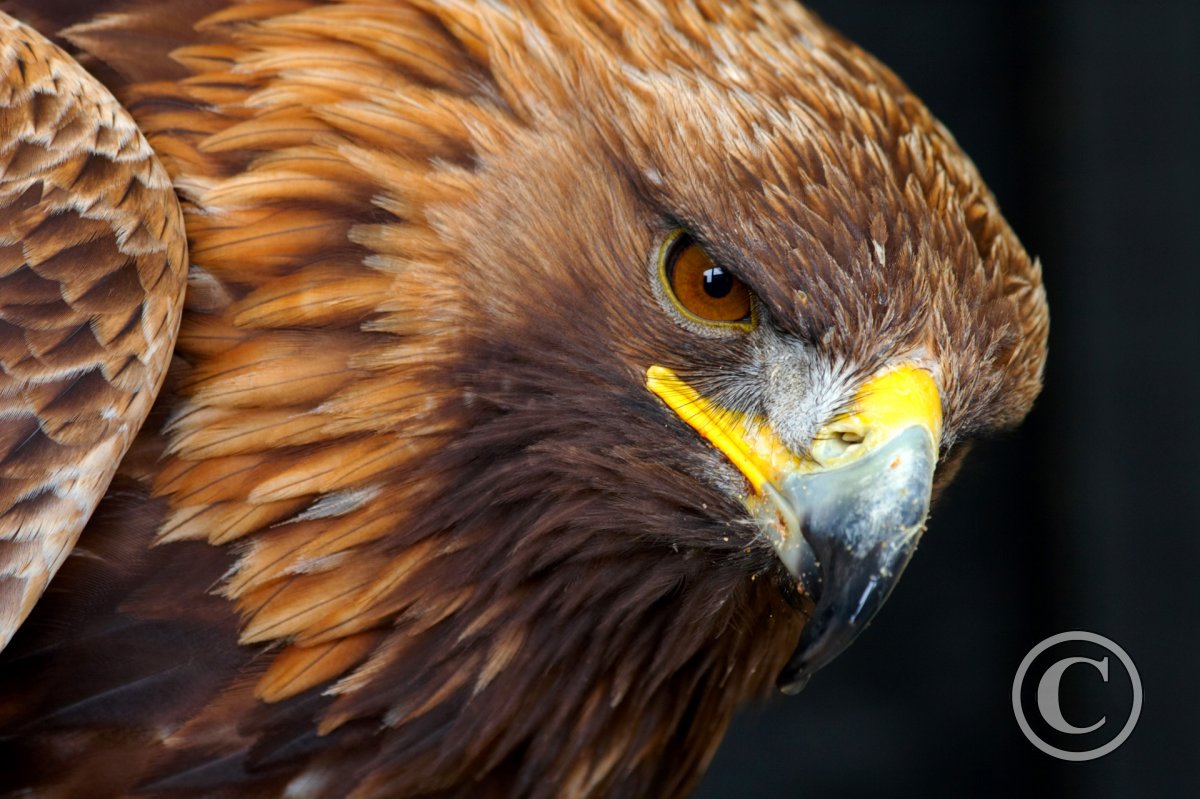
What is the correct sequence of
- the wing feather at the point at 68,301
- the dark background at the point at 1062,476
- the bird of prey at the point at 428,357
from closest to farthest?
the wing feather at the point at 68,301, the bird of prey at the point at 428,357, the dark background at the point at 1062,476

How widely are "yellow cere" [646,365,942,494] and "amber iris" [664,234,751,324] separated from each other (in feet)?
0.27

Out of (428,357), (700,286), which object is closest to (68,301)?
(428,357)

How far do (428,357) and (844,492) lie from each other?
0.47m

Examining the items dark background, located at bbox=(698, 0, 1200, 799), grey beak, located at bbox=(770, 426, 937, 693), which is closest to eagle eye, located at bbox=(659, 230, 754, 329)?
grey beak, located at bbox=(770, 426, 937, 693)

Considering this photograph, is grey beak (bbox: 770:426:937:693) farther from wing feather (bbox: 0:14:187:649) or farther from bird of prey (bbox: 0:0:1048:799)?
wing feather (bbox: 0:14:187:649)

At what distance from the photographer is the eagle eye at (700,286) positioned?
142 centimetres

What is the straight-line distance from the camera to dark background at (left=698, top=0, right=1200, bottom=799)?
2.71 meters

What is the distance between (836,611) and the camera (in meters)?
1.26

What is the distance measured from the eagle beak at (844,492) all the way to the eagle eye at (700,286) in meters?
0.09

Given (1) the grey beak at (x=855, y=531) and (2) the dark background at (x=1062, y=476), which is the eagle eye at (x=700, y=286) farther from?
(2) the dark background at (x=1062, y=476)

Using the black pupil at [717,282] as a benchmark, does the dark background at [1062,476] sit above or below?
below

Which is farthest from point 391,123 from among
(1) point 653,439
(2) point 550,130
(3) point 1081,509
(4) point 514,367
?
(3) point 1081,509

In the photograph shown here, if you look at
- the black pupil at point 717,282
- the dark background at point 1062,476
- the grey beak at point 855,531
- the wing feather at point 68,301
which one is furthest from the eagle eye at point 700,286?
the dark background at point 1062,476

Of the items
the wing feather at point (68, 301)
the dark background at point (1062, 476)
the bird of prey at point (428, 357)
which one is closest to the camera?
the wing feather at point (68, 301)
